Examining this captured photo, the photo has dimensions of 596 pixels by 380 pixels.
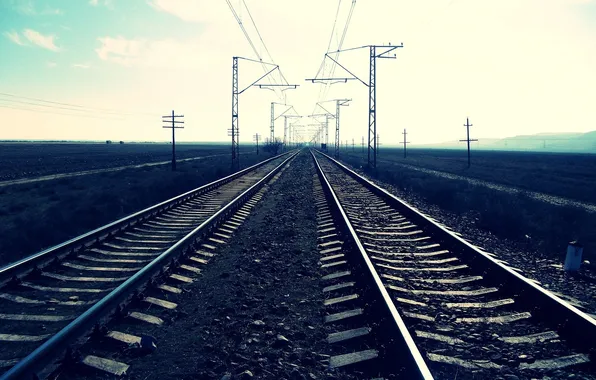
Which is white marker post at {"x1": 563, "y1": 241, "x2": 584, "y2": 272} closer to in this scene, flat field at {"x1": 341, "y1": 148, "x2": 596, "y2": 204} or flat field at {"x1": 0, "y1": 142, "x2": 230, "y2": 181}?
flat field at {"x1": 341, "y1": 148, "x2": 596, "y2": 204}

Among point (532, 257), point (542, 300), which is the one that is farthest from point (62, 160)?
point (542, 300)

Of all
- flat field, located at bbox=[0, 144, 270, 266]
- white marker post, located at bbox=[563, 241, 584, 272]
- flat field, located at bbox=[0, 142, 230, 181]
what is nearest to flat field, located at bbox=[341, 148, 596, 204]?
white marker post, located at bbox=[563, 241, 584, 272]

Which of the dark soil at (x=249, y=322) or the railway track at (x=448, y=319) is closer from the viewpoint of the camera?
the railway track at (x=448, y=319)

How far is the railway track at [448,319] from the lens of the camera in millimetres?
3975

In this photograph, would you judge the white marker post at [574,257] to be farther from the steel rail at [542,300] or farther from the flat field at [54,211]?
the flat field at [54,211]

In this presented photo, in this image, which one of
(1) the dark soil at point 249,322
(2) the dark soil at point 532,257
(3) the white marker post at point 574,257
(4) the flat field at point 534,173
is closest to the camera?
(1) the dark soil at point 249,322

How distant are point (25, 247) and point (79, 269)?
132 inches

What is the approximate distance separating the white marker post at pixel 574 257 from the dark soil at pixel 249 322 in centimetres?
464

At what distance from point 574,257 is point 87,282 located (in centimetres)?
845

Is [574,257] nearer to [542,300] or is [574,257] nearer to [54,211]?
[542,300]

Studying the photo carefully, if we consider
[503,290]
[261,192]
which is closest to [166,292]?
[503,290]

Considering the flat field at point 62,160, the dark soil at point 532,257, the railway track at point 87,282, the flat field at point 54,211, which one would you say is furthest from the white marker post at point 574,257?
the flat field at point 62,160

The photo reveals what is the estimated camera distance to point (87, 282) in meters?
6.56

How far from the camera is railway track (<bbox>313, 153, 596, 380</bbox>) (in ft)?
13.0
